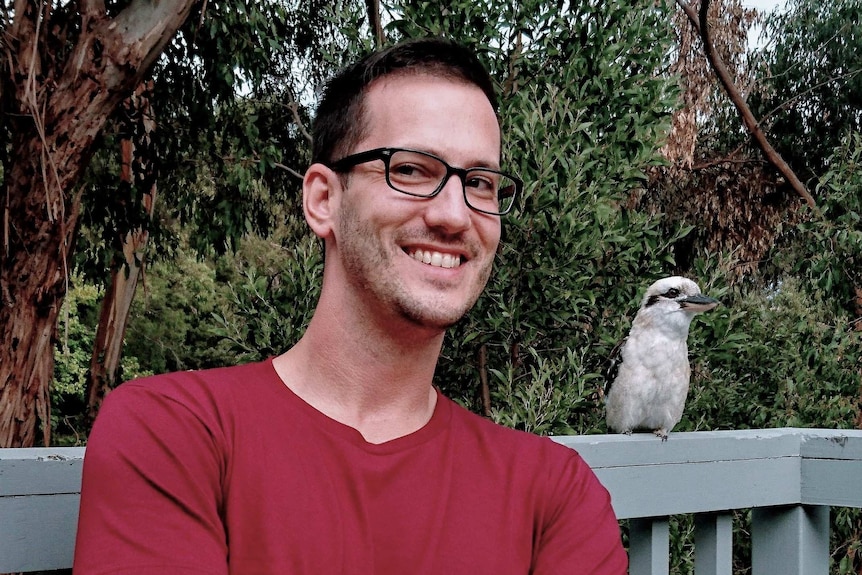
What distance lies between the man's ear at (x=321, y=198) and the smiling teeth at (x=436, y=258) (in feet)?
0.43

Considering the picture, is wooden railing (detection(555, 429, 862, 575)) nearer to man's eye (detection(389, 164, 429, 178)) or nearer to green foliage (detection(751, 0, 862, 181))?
man's eye (detection(389, 164, 429, 178))

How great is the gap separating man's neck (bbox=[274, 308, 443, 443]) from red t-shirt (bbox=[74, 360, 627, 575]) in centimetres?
3

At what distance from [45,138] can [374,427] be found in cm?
315

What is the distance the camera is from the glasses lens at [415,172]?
1209 mm

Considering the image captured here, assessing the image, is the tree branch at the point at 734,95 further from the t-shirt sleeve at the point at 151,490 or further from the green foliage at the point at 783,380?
the t-shirt sleeve at the point at 151,490

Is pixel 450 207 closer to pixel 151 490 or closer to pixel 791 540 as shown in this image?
pixel 151 490

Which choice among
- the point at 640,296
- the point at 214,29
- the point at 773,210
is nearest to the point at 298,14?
the point at 214,29

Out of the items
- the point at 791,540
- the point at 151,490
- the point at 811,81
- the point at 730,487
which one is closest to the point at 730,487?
Result: the point at 730,487

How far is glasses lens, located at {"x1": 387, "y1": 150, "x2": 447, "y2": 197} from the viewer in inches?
47.6

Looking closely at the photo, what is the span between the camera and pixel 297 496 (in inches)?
43.3

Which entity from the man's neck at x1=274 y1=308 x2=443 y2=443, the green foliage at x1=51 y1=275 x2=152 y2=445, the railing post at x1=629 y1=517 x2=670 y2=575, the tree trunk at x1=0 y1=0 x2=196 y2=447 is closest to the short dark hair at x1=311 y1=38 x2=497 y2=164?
the man's neck at x1=274 y1=308 x2=443 y2=443

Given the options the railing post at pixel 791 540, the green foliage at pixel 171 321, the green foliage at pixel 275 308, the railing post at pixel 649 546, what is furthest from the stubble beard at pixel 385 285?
the green foliage at pixel 171 321

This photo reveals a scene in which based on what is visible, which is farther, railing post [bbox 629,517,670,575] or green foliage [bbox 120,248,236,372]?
green foliage [bbox 120,248,236,372]

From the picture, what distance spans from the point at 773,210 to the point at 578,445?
833cm
